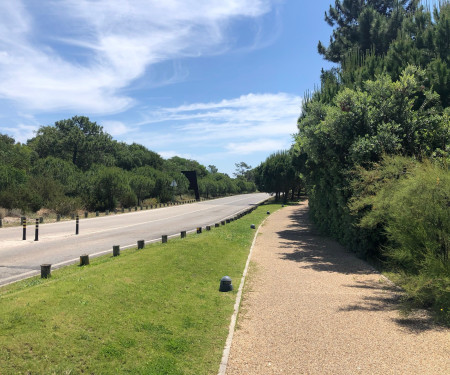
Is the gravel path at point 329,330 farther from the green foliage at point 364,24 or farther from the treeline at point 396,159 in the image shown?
the green foliage at point 364,24

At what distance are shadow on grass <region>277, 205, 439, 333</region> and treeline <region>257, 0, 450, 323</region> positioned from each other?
44 centimetres

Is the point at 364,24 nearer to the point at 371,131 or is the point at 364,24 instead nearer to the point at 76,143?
the point at 371,131

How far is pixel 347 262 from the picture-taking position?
11.9 metres

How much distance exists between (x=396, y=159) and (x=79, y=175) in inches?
1412

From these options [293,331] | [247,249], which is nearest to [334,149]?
[247,249]

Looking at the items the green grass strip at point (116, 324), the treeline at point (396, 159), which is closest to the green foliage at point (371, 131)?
the treeline at point (396, 159)

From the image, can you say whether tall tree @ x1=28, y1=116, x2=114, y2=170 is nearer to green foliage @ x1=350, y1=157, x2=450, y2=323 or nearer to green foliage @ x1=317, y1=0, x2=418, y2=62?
green foliage @ x1=317, y1=0, x2=418, y2=62

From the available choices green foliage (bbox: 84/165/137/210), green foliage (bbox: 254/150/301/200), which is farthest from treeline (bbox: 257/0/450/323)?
green foliage (bbox: 254/150/301/200)

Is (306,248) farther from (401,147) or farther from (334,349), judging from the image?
(334,349)

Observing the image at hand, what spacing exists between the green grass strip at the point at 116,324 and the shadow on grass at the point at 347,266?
311 centimetres

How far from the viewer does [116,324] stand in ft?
17.1

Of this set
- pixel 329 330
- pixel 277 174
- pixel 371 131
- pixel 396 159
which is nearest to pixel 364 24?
pixel 371 131

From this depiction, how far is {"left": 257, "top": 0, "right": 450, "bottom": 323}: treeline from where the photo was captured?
22.2ft

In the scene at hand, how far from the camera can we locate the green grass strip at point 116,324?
13.9 feet
